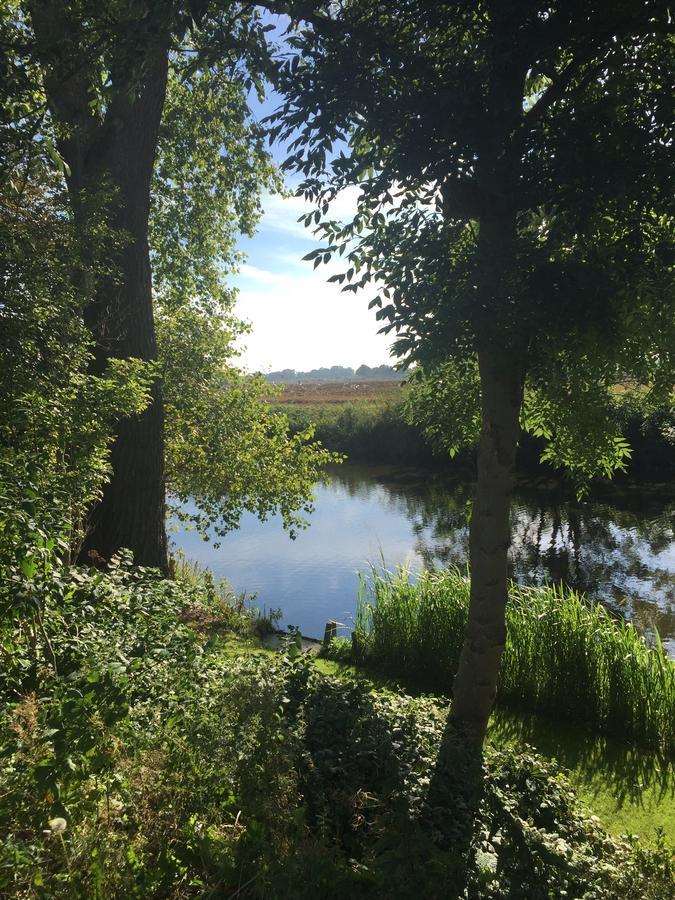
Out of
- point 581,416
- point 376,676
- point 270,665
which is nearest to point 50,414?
point 270,665

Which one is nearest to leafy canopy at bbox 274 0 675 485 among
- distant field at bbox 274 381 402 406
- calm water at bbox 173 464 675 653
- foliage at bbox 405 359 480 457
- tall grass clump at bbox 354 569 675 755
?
foliage at bbox 405 359 480 457

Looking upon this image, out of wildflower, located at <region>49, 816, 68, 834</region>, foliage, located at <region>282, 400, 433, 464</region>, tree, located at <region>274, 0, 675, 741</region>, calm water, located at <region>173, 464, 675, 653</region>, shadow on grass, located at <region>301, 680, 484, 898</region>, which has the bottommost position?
calm water, located at <region>173, 464, 675, 653</region>

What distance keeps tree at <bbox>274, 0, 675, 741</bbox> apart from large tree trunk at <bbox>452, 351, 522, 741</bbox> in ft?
0.48

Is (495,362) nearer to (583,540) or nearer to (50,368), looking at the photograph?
(50,368)

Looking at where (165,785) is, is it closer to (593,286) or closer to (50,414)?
(50,414)

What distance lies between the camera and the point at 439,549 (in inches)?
620

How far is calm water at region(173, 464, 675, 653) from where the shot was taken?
40.5 feet

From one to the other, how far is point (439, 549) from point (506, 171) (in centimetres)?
1295

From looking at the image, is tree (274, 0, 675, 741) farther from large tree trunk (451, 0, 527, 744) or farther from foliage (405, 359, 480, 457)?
foliage (405, 359, 480, 457)

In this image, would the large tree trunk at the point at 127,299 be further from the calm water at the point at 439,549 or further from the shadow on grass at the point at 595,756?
the shadow on grass at the point at 595,756

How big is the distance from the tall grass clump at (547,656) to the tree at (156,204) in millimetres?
2935

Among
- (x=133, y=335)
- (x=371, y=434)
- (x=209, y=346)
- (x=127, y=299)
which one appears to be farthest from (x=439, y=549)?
(x=371, y=434)

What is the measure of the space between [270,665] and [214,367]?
696 centimetres

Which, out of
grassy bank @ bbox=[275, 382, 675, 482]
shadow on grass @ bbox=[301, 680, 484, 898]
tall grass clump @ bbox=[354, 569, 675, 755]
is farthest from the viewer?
grassy bank @ bbox=[275, 382, 675, 482]
